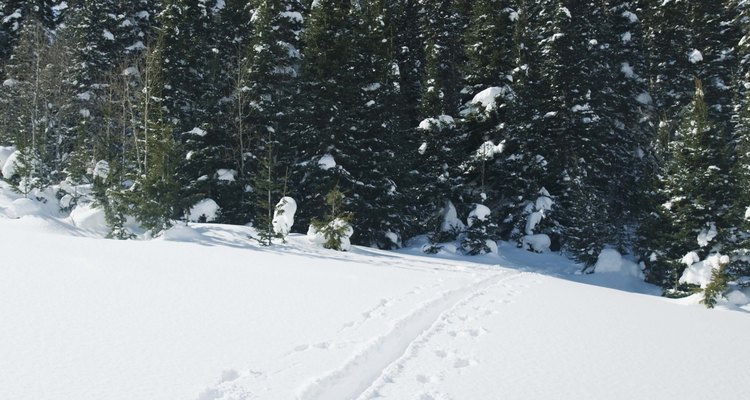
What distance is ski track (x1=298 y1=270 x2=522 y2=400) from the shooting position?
4488 millimetres

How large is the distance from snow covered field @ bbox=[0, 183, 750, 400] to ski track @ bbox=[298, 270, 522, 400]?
0.02m

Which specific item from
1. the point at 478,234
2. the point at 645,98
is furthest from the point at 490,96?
the point at 645,98

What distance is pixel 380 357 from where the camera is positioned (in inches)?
221

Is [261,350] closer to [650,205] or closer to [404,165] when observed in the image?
[404,165]

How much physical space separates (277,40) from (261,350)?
21050 mm

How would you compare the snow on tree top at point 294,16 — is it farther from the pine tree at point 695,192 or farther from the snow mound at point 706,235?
the snow mound at point 706,235

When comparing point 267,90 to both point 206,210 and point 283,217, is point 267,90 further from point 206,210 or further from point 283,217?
point 283,217

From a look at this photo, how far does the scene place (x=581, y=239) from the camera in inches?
897

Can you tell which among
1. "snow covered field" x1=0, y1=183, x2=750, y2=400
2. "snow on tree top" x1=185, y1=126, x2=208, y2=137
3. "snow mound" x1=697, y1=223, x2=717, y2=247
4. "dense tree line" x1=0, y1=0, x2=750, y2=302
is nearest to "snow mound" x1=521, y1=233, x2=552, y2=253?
"dense tree line" x1=0, y1=0, x2=750, y2=302

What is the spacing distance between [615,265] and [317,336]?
20.2 meters

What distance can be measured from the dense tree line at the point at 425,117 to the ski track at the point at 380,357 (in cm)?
1114

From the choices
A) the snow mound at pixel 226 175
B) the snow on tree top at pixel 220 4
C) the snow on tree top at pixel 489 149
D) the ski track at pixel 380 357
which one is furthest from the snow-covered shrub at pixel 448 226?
the snow on tree top at pixel 220 4

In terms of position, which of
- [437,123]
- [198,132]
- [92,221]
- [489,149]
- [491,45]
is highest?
[491,45]

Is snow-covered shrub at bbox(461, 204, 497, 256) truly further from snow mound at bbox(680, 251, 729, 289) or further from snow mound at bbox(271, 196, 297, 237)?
snow mound at bbox(271, 196, 297, 237)
